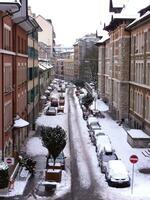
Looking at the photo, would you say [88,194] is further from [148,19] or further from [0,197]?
[148,19]

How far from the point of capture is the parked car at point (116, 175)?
101 feet

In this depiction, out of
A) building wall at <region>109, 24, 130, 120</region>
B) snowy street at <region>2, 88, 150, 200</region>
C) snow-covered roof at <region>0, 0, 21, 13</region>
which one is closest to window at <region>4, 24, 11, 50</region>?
snow-covered roof at <region>0, 0, 21, 13</region>

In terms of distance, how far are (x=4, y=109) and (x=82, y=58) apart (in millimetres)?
141608

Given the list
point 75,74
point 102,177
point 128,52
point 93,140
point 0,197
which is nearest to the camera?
point 0,197

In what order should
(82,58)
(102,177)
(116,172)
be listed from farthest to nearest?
1. (82,58)
2. (102,177)
3. (116,172)

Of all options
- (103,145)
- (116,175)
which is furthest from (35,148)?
(116,175)

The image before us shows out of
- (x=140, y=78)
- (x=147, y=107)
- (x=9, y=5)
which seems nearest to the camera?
(x=9, y=5)

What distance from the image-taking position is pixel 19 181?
3234cm

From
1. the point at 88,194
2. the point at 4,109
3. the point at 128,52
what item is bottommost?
the point at 88,194

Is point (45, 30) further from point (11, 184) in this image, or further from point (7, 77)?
point (11, 184)

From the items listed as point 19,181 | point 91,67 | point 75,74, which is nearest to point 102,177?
point 19,181

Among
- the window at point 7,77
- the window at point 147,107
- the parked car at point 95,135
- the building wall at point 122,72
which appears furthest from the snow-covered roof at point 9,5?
the building wall at point 122,72

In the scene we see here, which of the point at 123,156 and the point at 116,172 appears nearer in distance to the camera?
the point at 116,172

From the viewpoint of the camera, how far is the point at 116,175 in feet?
102
